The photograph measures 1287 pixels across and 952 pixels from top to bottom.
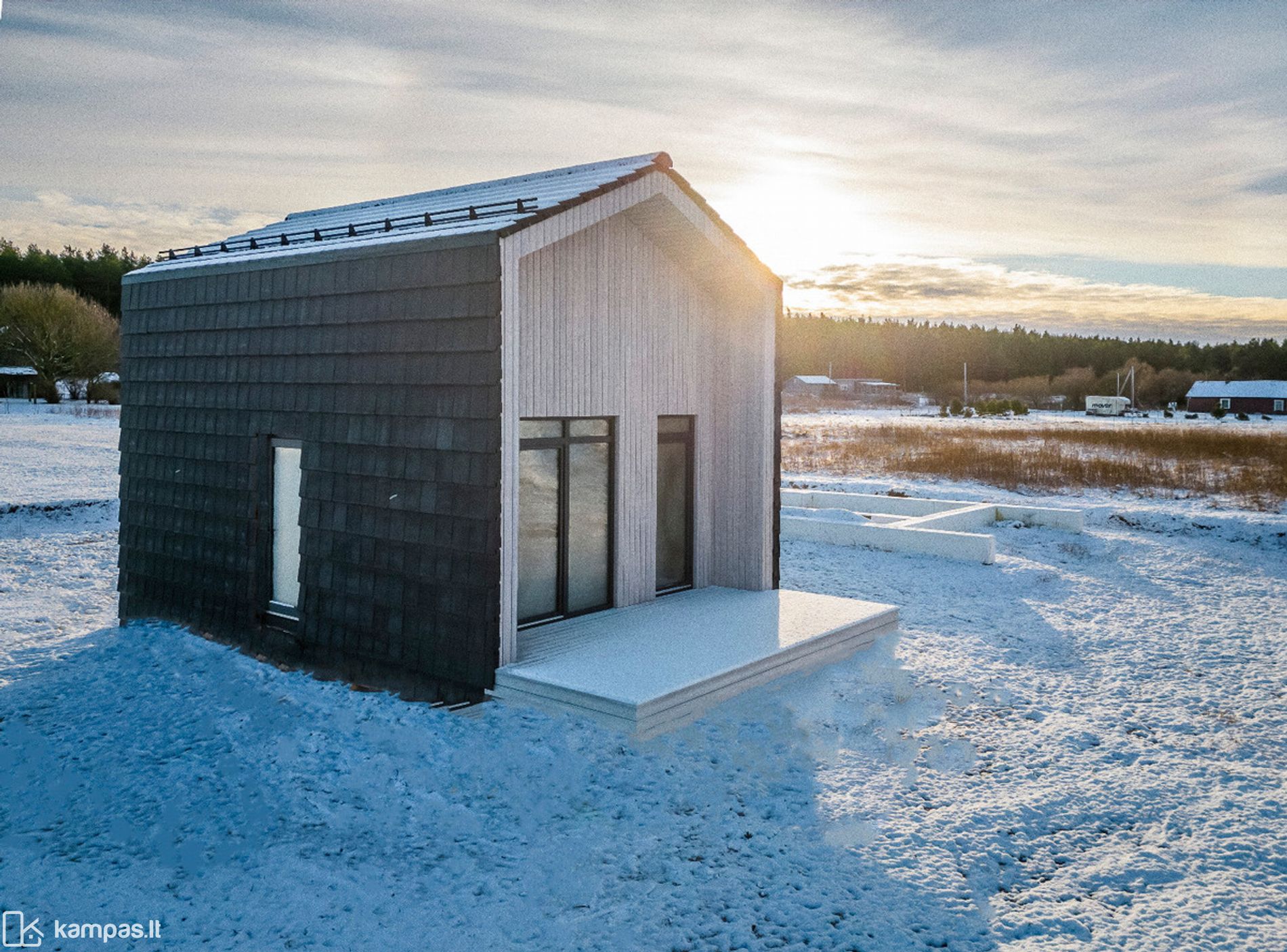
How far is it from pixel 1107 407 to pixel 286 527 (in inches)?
2754

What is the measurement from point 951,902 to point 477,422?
4.28 m

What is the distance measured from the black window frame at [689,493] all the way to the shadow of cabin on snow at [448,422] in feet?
0.11

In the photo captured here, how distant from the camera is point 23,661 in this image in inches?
320

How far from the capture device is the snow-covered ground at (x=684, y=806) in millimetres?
4238

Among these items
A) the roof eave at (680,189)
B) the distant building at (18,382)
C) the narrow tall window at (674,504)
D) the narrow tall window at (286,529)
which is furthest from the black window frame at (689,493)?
the distant building at (18,382)

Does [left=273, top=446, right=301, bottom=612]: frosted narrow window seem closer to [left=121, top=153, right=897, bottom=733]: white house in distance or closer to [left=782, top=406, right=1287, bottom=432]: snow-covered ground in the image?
[left=121, top=153, right=897, bottom=733]: white house in distance

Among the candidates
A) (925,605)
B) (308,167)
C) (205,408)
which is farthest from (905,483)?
(205,408)

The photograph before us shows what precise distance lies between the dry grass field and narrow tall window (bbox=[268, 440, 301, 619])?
17.1 meters

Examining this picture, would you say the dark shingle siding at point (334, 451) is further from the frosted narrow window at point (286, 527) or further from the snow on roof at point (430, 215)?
the snow on roof at point (430, 215)

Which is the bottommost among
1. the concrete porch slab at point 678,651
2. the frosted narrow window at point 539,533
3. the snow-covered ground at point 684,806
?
the snow-covered ground at point 684,806

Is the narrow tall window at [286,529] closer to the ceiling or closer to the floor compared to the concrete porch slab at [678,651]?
closer to the ceiling

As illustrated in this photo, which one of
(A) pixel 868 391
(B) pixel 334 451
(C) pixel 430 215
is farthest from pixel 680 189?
(A) pixel 868 391

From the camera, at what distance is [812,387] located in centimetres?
9762

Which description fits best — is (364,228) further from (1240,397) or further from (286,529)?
(1240,397)
